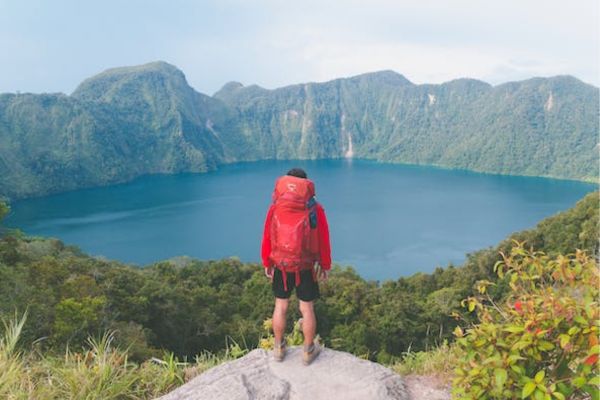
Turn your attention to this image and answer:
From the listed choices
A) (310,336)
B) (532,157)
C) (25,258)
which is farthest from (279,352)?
(532,157)

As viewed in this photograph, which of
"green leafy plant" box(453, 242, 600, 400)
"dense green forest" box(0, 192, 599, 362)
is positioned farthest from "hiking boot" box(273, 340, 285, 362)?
"dense green forest" box(0, 192, 599, 362)

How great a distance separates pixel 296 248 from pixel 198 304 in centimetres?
2297

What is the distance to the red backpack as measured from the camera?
4574 mm

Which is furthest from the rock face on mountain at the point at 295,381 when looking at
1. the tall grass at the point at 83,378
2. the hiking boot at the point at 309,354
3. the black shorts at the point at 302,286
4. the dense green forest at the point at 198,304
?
the dense green forest at the point at 198,304

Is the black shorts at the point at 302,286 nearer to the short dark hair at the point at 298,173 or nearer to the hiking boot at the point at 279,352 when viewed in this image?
the hiking boot at the point at 279,352

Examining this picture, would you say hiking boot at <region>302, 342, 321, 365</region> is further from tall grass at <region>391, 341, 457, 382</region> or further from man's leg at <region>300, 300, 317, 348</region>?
tall grass at <region>391, 341, 457, 382</region>

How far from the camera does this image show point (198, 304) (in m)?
26.0

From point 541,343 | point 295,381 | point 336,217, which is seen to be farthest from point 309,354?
point 336,217

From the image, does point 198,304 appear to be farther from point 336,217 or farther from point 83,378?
point 336,217

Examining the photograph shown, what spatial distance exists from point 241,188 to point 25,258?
373 feet

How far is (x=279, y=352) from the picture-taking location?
487 centimetres

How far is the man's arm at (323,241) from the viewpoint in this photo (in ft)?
15.5

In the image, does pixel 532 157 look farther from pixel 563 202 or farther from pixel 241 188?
pixel 241 188

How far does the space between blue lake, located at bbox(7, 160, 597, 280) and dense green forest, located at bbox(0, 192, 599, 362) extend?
2968cm
